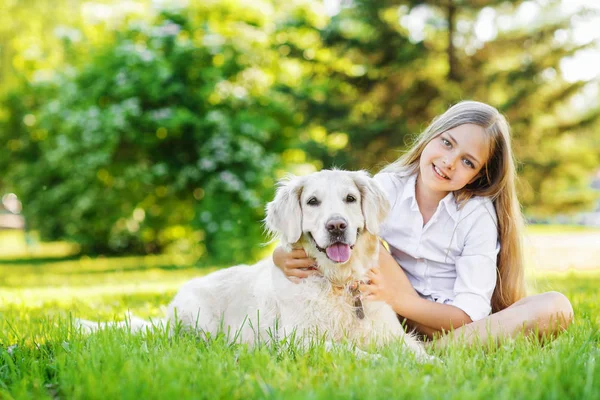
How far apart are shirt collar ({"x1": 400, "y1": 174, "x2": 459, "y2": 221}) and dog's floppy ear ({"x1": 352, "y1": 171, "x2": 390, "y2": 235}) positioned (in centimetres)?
58

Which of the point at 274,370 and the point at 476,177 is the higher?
the point at 476,177

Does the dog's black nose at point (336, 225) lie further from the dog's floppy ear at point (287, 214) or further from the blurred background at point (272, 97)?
the blurred background at point (272, 97)

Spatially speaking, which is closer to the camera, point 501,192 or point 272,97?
point 501,192

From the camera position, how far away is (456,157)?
373cm

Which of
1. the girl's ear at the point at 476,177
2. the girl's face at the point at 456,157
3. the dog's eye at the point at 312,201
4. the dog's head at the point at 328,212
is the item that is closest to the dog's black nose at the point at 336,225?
the dog's head at the point at 328,212

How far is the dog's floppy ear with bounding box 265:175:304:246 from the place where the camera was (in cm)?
333

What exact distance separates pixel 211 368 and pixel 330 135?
10.8 metres

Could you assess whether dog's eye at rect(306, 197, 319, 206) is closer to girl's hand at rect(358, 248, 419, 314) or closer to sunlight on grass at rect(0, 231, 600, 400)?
girl's hand at rect(358, 248, 419, 314)

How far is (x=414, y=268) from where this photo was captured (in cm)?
398

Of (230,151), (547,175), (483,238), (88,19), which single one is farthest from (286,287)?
(88,19)

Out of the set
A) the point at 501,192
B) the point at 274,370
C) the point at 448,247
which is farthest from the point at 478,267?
the point at 274,370

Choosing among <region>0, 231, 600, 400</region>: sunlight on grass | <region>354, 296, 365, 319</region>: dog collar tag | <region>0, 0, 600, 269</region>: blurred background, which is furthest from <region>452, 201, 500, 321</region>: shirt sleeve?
<region>0, 0, 600, 269</region>: blurred background

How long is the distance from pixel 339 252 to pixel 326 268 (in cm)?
21

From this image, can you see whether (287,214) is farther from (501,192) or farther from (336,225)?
(501,192)
